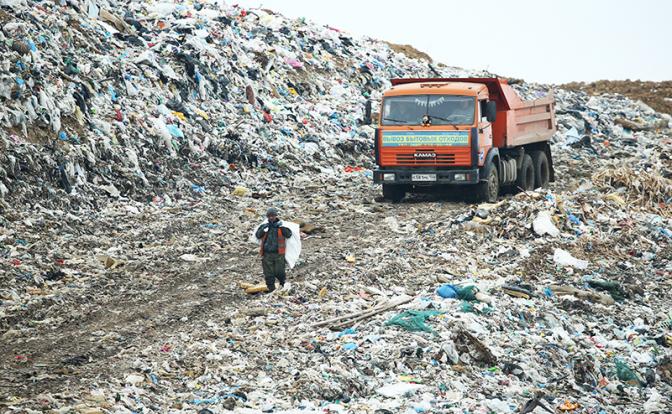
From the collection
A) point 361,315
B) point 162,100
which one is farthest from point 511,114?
point 361,315

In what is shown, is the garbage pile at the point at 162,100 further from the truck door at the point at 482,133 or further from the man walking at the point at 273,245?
the man walking at the point at 273,245

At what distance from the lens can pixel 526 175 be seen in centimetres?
1994

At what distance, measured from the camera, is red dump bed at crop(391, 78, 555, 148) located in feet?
58.9

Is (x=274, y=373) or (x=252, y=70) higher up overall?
(x=252, y=70)

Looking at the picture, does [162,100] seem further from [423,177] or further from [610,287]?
[610,287]

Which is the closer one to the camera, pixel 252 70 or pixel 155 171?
pixel 155 171

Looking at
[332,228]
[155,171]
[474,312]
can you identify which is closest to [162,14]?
[155,171]

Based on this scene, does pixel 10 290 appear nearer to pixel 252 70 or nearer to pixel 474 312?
pixel 474 312

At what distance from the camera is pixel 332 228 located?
15406 mm

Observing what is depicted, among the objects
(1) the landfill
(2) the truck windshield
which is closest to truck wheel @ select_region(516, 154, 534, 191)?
(1) the landfill

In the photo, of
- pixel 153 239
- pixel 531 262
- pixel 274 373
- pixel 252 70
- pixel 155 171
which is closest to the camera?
pixel 274 373

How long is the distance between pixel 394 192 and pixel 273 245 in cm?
705

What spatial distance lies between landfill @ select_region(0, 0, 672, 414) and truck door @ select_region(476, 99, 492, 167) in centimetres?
97

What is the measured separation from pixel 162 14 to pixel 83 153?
32.8 feet
